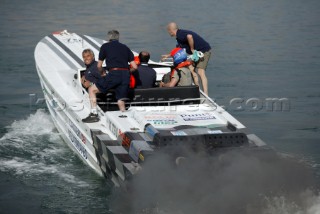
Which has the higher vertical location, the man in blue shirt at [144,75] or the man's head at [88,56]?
the man's head at [88,56]

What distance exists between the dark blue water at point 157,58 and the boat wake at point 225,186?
85 millimetres

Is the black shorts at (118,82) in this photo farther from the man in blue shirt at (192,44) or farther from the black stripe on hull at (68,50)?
the black stripe on hull at (68,50)

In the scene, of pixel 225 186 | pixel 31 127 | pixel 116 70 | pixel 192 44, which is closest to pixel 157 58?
pixel 31 127

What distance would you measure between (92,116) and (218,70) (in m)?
7.12

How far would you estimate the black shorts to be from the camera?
10180mm

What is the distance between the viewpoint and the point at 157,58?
59.3 feet

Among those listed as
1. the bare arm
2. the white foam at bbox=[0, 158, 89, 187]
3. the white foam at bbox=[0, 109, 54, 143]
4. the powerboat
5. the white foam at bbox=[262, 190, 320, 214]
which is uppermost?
the bare arm

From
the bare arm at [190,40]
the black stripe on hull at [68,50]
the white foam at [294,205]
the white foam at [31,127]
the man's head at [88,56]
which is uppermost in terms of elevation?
the bare arm at [190,40]

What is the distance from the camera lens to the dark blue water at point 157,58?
32.5 ft

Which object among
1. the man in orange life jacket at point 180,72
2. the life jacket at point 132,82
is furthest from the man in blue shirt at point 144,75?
the man in orange life jacket at point 180,72

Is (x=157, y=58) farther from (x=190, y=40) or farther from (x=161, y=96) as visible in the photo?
(x=161, y=96)

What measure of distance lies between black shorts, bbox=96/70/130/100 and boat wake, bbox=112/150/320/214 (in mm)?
2026

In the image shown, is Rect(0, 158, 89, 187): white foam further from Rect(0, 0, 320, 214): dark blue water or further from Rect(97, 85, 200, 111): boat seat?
Rect(97, 85, 200, 111): boat seat

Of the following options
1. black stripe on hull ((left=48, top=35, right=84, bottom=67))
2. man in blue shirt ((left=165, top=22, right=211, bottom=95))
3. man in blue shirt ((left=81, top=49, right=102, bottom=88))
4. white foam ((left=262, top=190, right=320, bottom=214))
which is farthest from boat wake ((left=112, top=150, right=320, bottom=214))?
black stripe on hull ((left=48, top=35, right=84, bottom=67))
